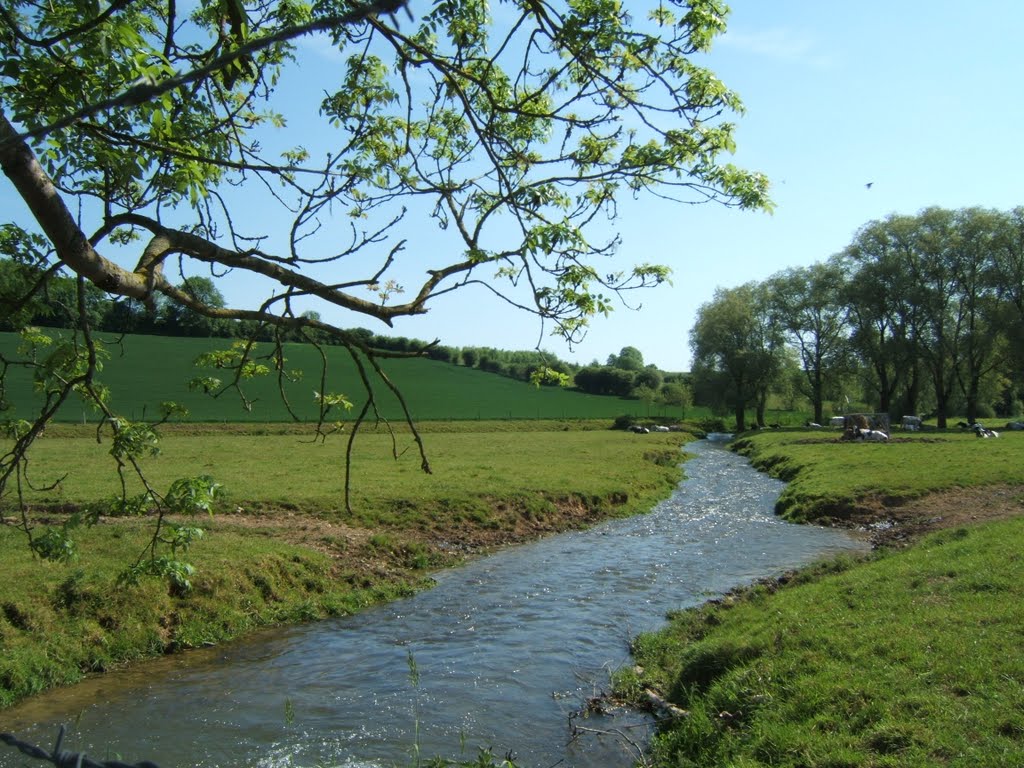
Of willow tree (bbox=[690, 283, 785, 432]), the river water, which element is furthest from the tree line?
the river water

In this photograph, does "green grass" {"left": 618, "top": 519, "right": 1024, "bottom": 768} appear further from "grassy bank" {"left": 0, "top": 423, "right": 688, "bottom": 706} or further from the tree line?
the tree line

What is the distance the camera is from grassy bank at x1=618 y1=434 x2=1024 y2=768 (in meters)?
7.33

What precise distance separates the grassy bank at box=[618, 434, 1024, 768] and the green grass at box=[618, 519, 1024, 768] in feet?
0.06

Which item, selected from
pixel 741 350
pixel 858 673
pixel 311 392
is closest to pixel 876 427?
pixel 741 350

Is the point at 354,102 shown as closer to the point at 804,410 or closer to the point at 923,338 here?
the point at 923,338

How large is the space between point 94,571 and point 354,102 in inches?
435

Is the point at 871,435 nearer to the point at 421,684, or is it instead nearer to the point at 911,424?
the point at 911,424

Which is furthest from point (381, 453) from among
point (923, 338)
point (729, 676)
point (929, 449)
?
point (923, 338)

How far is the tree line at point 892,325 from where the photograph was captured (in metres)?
68.8

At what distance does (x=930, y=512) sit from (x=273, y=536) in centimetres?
2132

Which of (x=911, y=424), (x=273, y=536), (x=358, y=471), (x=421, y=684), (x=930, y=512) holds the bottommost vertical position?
(x=421, y=684)

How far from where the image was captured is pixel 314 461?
3625cm

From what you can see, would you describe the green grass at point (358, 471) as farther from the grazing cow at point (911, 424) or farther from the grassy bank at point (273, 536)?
the grazing cow at point (911, 424)

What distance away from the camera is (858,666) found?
30.0 ft
